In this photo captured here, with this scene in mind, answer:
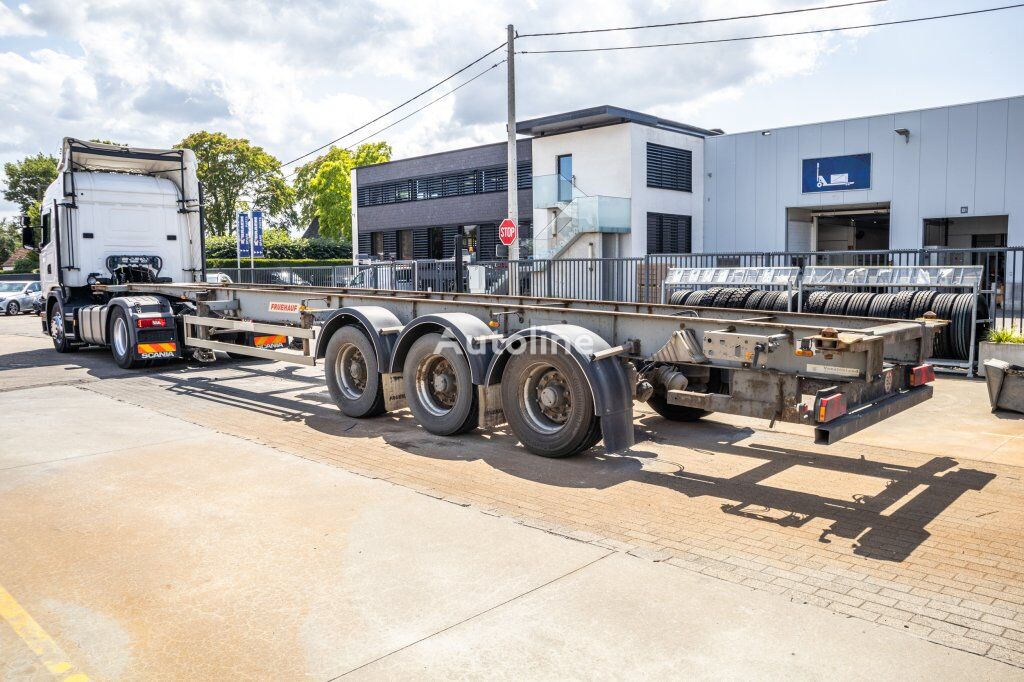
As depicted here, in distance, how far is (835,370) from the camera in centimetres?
632

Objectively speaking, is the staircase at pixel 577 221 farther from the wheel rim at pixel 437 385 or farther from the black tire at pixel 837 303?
the wheel rim at pixel 437 385

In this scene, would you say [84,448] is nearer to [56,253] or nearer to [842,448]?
[842,448]

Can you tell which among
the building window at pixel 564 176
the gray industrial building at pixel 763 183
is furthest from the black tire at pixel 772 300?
the building window at pixel 564 176

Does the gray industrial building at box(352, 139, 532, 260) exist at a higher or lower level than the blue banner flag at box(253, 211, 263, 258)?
higher

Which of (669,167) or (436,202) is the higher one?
(669,167)

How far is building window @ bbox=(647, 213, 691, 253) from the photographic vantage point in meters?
32.3

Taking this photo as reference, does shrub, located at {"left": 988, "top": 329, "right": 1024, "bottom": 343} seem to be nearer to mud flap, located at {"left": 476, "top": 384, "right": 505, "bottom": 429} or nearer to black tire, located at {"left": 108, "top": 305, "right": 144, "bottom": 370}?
mud flap, located at {"left": 476, "top": 384, "right": 505, "bottom": 429}

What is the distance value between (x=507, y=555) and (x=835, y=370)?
3027mm

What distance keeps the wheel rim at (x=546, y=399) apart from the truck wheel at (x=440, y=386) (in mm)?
698

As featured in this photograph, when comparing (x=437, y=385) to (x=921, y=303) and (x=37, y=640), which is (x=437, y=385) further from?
(x=921, y=303)

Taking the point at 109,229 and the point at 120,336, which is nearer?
the point at 120,336

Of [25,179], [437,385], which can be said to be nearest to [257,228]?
[437,385]

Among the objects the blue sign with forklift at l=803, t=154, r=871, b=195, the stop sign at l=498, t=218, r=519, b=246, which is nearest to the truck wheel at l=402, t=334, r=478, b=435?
the stop sign at l=498, t=218, r=519, b=246

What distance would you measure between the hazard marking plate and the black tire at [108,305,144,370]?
37.5 feet
